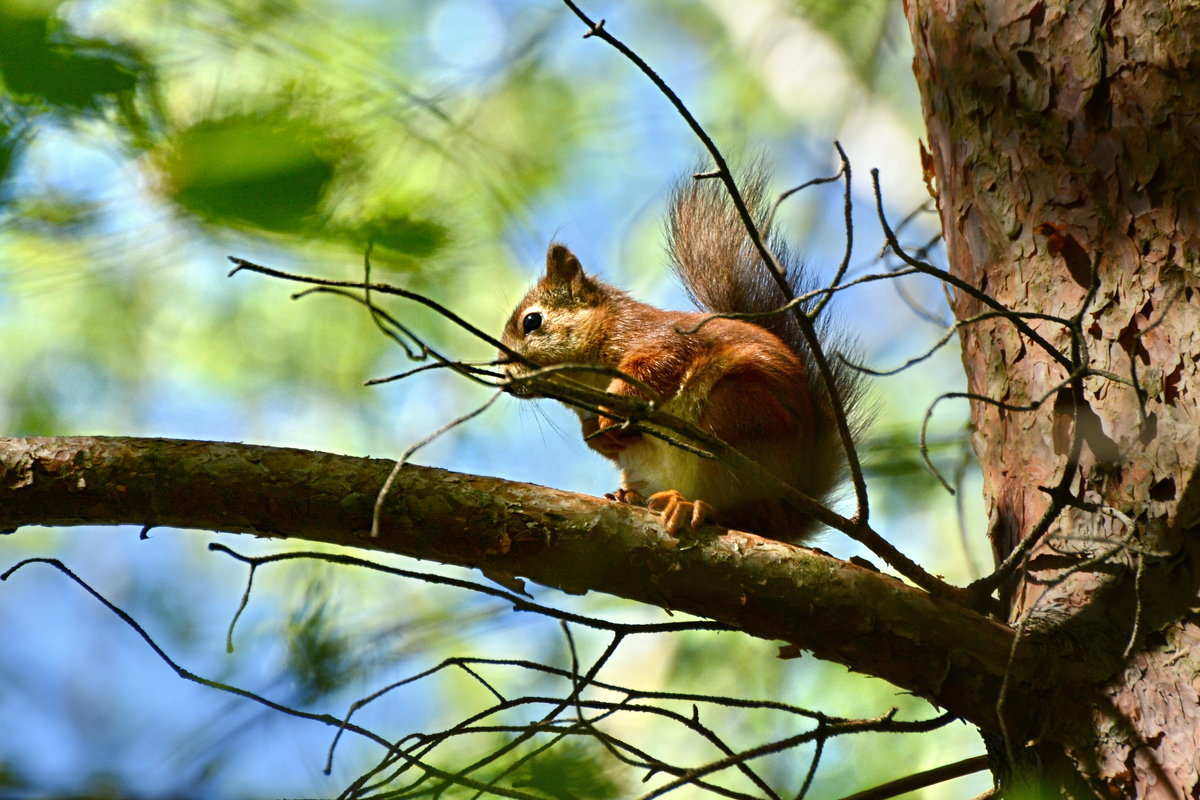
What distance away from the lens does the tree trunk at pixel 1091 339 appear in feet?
4.27

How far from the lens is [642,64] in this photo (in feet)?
3.49

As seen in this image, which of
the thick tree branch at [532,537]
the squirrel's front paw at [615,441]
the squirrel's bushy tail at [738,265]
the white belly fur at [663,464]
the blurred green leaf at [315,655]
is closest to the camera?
the blurred green leaf at [315,655]

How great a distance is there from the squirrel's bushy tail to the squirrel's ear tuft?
0.97 ft

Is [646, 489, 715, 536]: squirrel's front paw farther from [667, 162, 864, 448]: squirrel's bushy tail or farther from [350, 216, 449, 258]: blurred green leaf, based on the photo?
[350, 216, 449, 258]: blurred green leaf

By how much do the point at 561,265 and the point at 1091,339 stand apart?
1.50 m

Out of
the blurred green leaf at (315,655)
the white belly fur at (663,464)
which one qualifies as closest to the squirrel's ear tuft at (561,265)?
the white belly fur at (663,464)

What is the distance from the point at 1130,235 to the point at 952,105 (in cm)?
41

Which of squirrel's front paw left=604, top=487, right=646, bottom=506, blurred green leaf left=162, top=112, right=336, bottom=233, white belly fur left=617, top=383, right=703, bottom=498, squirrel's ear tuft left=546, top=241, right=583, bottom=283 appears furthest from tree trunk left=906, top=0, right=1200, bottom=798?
squirrel's ear tuft left=546, top=241, right=583, bottom=283

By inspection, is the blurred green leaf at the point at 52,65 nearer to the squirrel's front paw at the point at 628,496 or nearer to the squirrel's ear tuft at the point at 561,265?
the squirrel's front paw at the point at 628,496

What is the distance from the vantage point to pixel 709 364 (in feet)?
6.82

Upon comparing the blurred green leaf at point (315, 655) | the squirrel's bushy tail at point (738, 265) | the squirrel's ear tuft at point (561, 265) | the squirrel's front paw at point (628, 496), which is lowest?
the blurred green leaf at point (315, 655)

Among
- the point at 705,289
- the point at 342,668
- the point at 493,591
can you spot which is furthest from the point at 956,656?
the point at 705,289

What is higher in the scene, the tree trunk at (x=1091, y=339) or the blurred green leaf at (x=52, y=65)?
the tree trunk at (x=1091, y=339)

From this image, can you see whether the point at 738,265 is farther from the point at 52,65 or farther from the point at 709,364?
the point at 52,65
